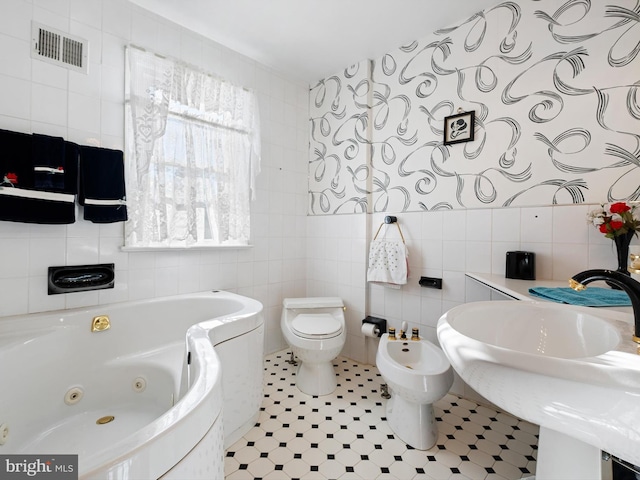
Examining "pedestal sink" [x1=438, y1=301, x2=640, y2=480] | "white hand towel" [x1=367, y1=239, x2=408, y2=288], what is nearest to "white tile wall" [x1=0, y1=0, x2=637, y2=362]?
"white hand towel" [x1=367, y1=239, x2=408, y2=288]

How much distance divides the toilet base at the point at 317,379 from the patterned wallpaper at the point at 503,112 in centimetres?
129

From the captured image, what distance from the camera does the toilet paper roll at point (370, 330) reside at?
2297 millimetres

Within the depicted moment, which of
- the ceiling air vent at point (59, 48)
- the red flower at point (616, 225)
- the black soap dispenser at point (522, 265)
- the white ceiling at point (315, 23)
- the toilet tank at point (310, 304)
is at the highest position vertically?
the white ceiling at point (315, 23)

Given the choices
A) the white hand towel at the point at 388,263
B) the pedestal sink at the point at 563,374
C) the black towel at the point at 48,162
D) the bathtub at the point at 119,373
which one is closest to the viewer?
the pedestal sink at the point at 563,374

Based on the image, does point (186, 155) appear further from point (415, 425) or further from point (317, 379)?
point (415, 425)

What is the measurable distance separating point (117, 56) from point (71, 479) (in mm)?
2156

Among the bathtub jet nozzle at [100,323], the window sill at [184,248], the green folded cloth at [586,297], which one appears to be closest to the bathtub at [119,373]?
the bathtub jet nozzle at [100,323]

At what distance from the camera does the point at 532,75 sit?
5.67 ft

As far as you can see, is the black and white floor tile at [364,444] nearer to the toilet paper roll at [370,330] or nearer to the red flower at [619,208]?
the toilet paper roll at [370,330]

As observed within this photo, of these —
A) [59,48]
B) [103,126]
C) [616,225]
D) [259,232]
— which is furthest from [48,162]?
[616,225]

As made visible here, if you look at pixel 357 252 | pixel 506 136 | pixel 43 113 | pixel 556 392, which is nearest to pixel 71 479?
pixel 556 392

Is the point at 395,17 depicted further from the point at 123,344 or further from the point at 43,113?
the point at 123,344

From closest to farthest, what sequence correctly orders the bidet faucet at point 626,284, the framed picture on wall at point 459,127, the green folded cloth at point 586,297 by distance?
the bidet faucet at point 626,284 → the green folded cloth at point 586,297 → the framed picture on wall at point 459,127

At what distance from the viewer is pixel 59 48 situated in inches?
63.3
